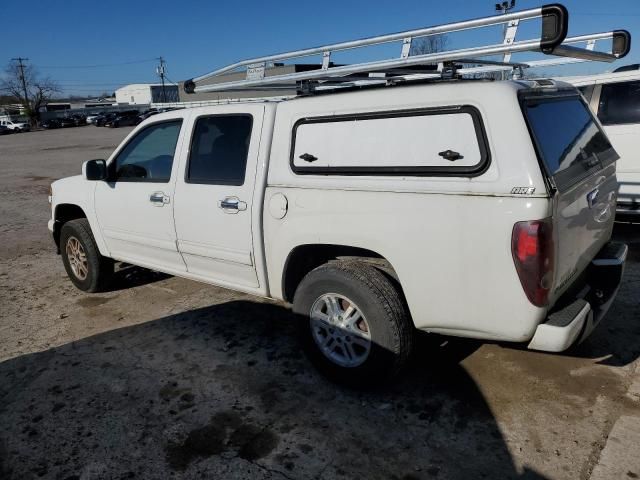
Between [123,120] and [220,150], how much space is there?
164 feet

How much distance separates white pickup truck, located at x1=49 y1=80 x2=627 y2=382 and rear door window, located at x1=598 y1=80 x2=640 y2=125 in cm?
348

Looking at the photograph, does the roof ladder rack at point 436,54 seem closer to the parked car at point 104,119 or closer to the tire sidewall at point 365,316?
the tire sidewall at point 365,316

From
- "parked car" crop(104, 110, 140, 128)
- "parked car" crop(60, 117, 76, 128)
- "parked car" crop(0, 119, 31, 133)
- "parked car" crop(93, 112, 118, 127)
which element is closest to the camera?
"parked car" crop(104, 110, 140, 128)

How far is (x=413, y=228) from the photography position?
2777 millimetres

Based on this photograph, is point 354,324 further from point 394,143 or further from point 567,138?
point 567,138

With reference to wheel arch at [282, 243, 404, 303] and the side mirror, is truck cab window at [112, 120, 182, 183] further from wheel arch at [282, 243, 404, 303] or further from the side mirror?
wheel arch at [282, 243, 404, 303]

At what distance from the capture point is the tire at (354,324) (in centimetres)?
301

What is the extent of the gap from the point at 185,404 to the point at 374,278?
4.78 ft

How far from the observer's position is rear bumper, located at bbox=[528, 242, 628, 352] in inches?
102

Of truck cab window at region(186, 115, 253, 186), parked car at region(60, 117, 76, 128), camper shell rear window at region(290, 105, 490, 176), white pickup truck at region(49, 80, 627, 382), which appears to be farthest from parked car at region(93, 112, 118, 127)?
camper shell rear window at region(290, 105, 490, 176)

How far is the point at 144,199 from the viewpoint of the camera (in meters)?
4.32

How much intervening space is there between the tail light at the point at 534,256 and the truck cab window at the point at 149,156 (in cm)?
280

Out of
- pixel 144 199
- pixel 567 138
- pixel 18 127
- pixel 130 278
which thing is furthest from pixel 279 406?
pixel 18 127

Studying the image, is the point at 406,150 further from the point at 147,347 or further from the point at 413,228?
the point at 147,347
